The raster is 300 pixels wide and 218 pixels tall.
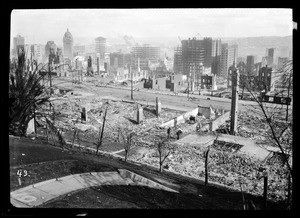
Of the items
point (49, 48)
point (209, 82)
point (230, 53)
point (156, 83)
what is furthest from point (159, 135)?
point (209, 82)

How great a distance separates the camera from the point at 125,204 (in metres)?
2.16

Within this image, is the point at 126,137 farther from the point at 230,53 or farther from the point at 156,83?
the point at 156,83

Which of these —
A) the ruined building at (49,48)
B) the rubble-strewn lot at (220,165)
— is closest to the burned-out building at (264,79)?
the rubble-strewn lot at (220,165)

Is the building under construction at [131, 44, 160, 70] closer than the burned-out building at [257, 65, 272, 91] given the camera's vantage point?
No

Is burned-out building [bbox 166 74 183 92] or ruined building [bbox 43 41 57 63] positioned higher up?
ruined building [bbox 43 41 57 63]

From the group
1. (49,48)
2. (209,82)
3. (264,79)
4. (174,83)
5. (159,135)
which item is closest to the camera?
(49,48)

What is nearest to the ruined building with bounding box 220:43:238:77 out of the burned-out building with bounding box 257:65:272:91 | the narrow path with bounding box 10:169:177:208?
the burned-out building with bounding box 257:65:272:91

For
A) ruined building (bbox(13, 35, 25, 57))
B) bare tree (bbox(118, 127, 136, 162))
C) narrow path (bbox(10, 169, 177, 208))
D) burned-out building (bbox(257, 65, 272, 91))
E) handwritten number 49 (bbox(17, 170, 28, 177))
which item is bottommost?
bare tree (bbox(118, 127, 136, 162))

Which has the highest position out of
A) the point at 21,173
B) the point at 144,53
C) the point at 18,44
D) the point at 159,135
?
the point at 144,53

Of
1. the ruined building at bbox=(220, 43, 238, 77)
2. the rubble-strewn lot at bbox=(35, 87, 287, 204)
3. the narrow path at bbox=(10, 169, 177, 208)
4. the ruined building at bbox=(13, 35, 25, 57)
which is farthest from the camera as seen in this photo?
the rubble-strewn lot at bbox=(35, 87, 287, 204)

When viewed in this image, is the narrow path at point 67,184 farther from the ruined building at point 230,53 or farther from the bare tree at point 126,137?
the bare tree at point 126,137

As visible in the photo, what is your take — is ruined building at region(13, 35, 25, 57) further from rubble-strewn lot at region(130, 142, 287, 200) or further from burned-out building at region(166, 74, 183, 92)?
burned-out building at region(166, 74, 183, 92)
